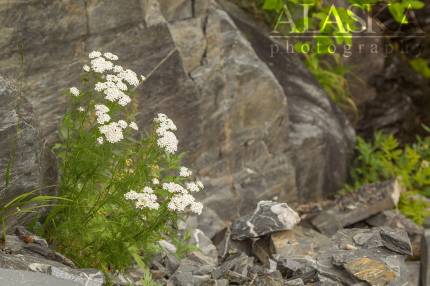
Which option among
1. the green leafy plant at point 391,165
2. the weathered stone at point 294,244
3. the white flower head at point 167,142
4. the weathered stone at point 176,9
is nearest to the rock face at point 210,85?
the weathered stone at point 176,9

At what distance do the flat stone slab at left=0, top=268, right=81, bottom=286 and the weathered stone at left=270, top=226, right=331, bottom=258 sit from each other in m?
2.77

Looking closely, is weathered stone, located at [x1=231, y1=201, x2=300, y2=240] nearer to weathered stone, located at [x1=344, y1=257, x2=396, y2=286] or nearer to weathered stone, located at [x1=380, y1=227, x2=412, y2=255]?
weathered stone, located at [x1=380, y1=227, x2=412, y2=255]

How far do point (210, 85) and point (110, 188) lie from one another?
266 cm

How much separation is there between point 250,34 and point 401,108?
325 centimetres

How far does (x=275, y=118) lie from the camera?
899 cm

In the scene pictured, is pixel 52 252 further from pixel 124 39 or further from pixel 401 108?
pixel 401 108

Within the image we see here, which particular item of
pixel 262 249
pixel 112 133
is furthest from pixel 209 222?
pixel 112 133

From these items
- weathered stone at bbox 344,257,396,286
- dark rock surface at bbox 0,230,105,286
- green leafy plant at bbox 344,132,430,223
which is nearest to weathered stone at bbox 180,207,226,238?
weathered stone at bbox 344,257,396,286

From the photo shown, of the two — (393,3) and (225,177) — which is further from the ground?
(393,3)

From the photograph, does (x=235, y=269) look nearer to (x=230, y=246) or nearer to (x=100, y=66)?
(x=230, y=246)

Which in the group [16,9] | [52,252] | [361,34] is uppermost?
[16,9]

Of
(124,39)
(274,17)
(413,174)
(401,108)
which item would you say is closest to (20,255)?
(124,39)

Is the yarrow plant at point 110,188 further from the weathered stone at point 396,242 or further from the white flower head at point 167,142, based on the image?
the weathered stone at point 396,242

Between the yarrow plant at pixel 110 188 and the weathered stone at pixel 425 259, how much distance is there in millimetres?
3311
